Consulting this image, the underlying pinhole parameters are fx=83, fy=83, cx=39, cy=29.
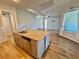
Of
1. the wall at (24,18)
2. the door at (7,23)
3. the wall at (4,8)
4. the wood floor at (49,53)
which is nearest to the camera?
the wood floor at (49,53)

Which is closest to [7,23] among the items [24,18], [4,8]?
[4,8]

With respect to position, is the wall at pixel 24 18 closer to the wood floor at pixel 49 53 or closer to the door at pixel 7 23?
the door at pixel 7 23

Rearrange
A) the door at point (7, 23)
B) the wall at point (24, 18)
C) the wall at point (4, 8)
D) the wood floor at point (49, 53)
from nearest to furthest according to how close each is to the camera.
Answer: the wood floor at point (49, 53) → the wall at point (4, 8) → the door at point (7, 23) → the wall at point (24, 18)

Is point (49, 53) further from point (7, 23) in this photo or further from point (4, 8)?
point (7, 23)

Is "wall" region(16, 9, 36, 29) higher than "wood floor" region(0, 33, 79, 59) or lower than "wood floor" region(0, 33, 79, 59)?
higher

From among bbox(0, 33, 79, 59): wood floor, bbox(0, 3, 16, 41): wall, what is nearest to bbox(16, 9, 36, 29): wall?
bbox(0, 3, 16, 41): wall

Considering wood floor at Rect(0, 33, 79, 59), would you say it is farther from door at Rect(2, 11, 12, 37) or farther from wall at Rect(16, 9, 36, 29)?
wall at Rect(16, 9, 36, 29)

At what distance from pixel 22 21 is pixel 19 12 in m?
0.90

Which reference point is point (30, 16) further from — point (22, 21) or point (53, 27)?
point (53, 27)

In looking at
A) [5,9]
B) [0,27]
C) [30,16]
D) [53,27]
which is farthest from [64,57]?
[53,27]

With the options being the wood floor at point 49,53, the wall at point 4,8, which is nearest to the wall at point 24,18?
the wall at point 4,8

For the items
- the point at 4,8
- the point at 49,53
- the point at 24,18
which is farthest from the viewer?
the point at 24,18

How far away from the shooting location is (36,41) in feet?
8.85

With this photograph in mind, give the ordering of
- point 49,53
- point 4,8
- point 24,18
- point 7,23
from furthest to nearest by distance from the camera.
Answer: point 24,18 < point 7,23 < point 4,8 < point 49,53
